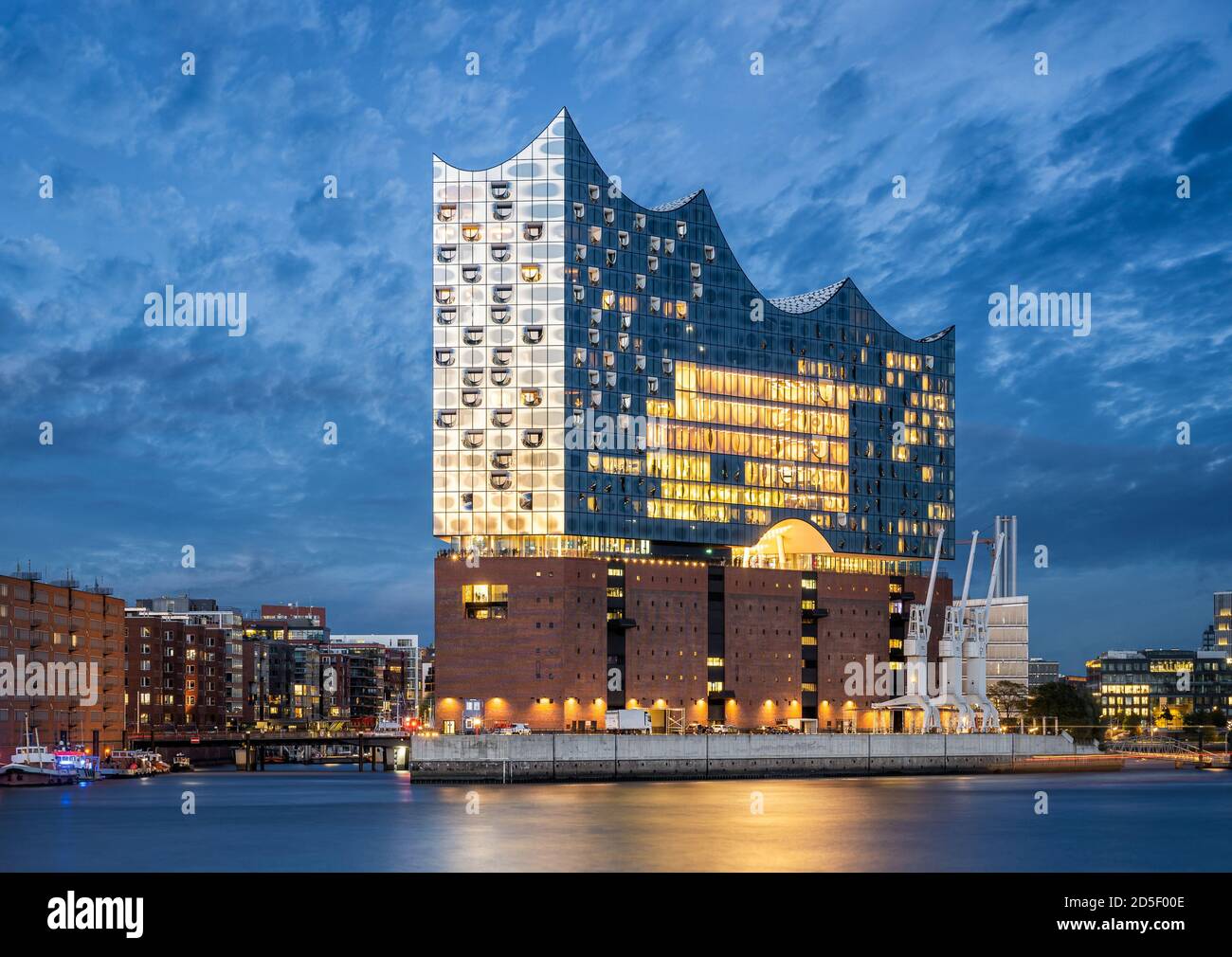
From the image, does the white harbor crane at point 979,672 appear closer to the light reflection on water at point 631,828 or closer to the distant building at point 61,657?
the light reflection on water at point 631,828

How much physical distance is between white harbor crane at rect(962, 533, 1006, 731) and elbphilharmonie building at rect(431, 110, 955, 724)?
16547mm

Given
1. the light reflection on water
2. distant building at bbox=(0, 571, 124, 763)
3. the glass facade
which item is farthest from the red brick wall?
distant building at bbox=(0, 571, 124, 763)

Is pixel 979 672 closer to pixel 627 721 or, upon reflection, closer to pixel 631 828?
pixel 627 721

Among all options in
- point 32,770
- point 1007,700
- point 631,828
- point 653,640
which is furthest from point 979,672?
point 32,770

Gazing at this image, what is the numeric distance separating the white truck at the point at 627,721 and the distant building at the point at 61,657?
61.9m

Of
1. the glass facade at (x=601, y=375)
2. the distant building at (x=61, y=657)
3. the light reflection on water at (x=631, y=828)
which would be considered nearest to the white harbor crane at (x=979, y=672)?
the glass facade at (x=601, y=375)

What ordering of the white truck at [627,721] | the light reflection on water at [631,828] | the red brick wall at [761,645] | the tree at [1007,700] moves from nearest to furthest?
the light reflection on water at [631,828], the white truck at [627,721], the red brick wall at [761,645], the tree at [1007,700]

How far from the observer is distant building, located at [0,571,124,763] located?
6417 inches

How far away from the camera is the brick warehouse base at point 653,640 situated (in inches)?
6407

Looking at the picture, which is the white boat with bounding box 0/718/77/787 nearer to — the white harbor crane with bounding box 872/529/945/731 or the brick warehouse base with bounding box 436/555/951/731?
the brick warehouse base with bounding box 436/555/951/731

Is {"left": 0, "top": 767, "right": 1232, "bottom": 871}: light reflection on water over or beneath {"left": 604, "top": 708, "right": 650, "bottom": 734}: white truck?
beneath
